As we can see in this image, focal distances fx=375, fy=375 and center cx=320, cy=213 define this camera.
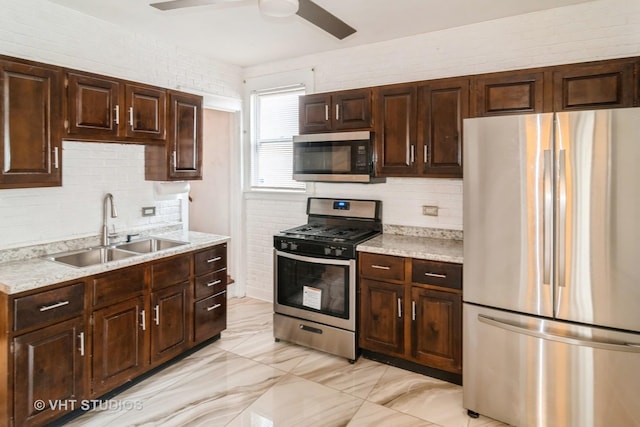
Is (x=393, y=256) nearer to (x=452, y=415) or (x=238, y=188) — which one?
(x=452, y=415)

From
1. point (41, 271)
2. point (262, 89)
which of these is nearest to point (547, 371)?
point (41, 271)

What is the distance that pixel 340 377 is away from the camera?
9.95ft

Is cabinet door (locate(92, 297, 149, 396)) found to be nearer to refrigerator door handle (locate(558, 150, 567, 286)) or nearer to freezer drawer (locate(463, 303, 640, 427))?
freezer drawer (locate(463, 303, 640, 427))

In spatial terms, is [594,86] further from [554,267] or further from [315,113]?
[315,113]

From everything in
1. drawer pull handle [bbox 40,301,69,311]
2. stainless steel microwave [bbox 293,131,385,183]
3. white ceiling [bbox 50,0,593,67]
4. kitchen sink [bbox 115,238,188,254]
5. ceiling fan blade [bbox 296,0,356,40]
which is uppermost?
white ceiling [bbox 50,0,593,67]

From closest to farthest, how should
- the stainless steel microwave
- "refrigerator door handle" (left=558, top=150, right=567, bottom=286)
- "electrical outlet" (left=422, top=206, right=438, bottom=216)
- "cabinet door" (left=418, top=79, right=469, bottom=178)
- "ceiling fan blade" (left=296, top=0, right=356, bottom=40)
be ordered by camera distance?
"ceiling fan blade" (left=296, top=0, right=356, bottom=40), "refrigerator door handle" (left=558, top=150, right=567, bottom=286), "cabinet door" (left=418, top=79, right=469, bottom=178), the stainless steel microwave, "electrical outlet" (left=422, top=206, right=438, bottom=216)

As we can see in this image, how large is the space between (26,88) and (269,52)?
2.34 meters

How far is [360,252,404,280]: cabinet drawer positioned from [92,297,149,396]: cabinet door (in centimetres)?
177

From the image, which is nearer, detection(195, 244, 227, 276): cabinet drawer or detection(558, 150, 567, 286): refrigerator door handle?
detection(558, 150, 567, 286): refrigerator door handle

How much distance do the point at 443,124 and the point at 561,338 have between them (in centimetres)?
176

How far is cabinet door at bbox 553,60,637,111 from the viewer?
8.15 feet

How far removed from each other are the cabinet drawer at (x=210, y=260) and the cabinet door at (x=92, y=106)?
1206 mm

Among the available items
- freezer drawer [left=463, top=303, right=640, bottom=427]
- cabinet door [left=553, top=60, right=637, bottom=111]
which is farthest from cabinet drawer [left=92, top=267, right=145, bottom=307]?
cabinet door [left=553, top=60, right=637, bottom=111]

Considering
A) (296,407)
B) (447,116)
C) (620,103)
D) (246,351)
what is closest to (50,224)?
(246,351)
